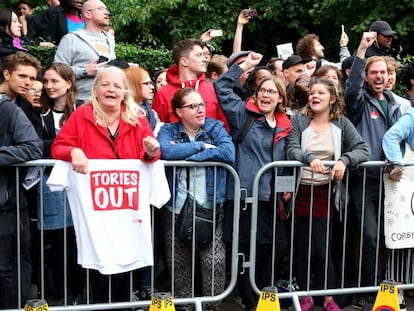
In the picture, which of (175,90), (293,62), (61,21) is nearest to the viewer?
(175,90)

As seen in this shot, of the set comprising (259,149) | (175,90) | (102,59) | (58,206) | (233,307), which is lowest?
(233,307)

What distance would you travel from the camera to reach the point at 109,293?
5.97 meters

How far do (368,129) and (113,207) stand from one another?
2.47m

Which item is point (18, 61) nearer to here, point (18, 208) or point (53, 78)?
point (53, 78)

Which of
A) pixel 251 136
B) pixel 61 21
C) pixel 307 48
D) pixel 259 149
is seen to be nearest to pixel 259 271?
pixel 259 149

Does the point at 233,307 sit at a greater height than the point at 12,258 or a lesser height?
lesser

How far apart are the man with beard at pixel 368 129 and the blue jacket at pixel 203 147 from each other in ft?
4.01

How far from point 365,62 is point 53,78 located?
2696 millimetres

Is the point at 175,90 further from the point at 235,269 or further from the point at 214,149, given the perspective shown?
the point at 235,269

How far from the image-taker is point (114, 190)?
18.8 ft

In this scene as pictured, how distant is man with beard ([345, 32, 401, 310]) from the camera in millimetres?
6629

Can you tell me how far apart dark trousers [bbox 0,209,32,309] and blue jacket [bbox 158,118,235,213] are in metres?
1.17

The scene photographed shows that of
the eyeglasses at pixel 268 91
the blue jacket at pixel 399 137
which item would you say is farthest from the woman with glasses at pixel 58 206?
the blue jacket at pixel 399 137

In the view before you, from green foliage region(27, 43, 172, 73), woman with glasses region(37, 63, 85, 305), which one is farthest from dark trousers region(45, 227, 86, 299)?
green foliage region(27, 43, 172, 73)
